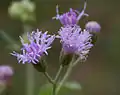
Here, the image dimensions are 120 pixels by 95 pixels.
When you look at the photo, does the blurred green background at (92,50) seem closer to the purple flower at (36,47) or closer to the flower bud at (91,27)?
the flower bud at (91,27)

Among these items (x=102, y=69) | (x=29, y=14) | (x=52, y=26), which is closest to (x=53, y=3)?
(x=52, y=26)

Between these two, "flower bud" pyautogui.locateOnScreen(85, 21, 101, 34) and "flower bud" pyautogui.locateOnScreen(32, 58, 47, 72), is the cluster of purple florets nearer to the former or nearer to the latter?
"flower bud" pyautogui.locateOnScreen(32, 58, 47, 72)

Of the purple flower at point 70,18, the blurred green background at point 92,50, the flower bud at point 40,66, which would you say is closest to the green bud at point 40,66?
the flower bud at point 40,66

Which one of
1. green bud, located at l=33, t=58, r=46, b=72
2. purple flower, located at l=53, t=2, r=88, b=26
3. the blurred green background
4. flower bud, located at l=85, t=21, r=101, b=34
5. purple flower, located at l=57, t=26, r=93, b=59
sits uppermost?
the blurred green background

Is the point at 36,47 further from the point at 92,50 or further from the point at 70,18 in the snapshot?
the point at 92,50

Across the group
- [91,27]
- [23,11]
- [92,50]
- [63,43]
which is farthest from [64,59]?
[92,50]

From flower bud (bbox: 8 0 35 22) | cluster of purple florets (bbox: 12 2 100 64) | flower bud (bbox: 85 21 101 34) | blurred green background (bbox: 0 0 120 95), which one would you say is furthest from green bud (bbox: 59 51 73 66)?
blurred green background (bbox: 0 0 120 95)
